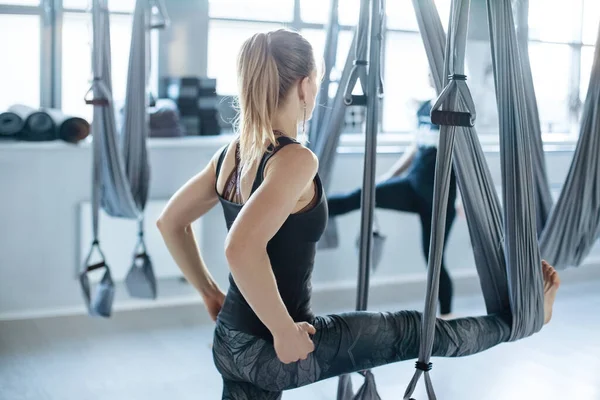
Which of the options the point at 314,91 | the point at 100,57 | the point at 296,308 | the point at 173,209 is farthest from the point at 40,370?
the point at 314,91

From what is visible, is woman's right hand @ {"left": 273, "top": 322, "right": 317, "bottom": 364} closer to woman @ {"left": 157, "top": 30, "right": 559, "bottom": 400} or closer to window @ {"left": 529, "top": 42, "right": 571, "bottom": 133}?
woman @ {"left": 157, "top": 30, "right": 559, "bottom": 400}

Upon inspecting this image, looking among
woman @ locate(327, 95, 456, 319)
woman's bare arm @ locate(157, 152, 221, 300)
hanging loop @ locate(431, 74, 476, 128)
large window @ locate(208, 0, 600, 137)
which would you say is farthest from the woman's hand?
large window @ locate(208, 0, 600, 137)

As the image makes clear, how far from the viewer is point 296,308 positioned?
1571 mm

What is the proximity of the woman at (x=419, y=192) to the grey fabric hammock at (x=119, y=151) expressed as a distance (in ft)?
2.77

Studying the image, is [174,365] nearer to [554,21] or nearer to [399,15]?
[399,15]

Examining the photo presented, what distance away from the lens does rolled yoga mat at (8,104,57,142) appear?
337 cm

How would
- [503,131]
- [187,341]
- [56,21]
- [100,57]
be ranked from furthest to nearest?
[56,21] → [187,341] → [100,57] → [503,131]

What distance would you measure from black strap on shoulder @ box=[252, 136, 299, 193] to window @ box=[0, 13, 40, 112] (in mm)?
2572

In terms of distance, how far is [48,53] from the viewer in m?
3.69

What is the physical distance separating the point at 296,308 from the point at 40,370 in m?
1.75

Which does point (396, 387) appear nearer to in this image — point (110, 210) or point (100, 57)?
point (110, 210)

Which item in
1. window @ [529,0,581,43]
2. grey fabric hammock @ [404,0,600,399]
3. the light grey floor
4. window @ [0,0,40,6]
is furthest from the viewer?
window @ [529,0,581,43]

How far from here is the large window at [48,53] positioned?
12.0 ft

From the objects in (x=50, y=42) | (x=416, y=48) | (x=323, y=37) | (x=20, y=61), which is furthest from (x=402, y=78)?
(x=20, y=61)
